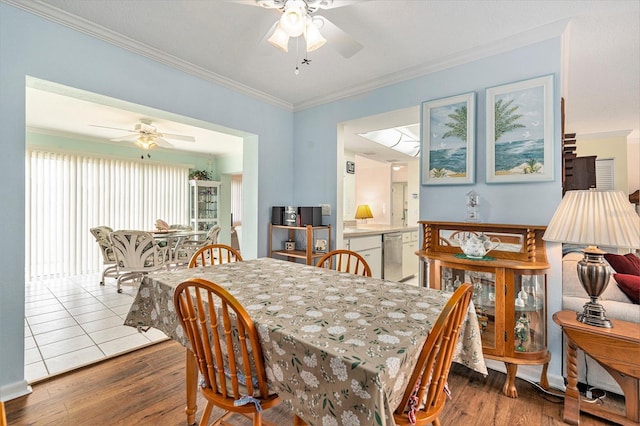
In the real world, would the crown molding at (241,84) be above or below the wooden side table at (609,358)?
above

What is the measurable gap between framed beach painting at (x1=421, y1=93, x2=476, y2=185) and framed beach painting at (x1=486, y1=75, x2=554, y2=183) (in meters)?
0.13

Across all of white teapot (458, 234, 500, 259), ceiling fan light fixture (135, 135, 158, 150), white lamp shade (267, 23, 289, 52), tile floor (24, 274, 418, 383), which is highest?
ceiling fan light fixture (135, 135, 158, 150)

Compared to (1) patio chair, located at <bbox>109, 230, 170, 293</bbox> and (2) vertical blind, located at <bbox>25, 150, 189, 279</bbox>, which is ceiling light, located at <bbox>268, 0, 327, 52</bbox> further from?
(2) vertical blind, located at <bbox>25, 150, 189, 279</bbox>

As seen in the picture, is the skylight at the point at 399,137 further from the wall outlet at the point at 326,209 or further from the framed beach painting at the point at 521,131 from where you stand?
the framed beach painting at the point at 521,131

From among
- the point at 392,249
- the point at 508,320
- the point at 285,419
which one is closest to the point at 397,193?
the point at 392,249

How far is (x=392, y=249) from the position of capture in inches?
176

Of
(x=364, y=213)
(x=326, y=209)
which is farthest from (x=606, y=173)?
(x=326, y=209)

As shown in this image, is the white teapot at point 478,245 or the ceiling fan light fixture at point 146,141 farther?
the ceiling fan light fixture at point 146,141

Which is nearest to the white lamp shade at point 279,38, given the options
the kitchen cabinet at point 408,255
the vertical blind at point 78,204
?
the kitchen cabinet at point 408,255

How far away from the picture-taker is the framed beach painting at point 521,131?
6.82 ft

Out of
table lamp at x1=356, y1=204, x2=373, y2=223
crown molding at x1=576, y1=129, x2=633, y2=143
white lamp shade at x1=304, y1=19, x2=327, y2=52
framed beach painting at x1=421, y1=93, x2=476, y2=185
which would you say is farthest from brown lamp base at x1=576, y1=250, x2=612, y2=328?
crown molding at x1=576, y1=129, x2=633, y2=143

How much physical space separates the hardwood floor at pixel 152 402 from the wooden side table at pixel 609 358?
0.08 meters

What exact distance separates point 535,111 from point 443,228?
1040 millimetres

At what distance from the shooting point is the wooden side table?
1564 millimetres
